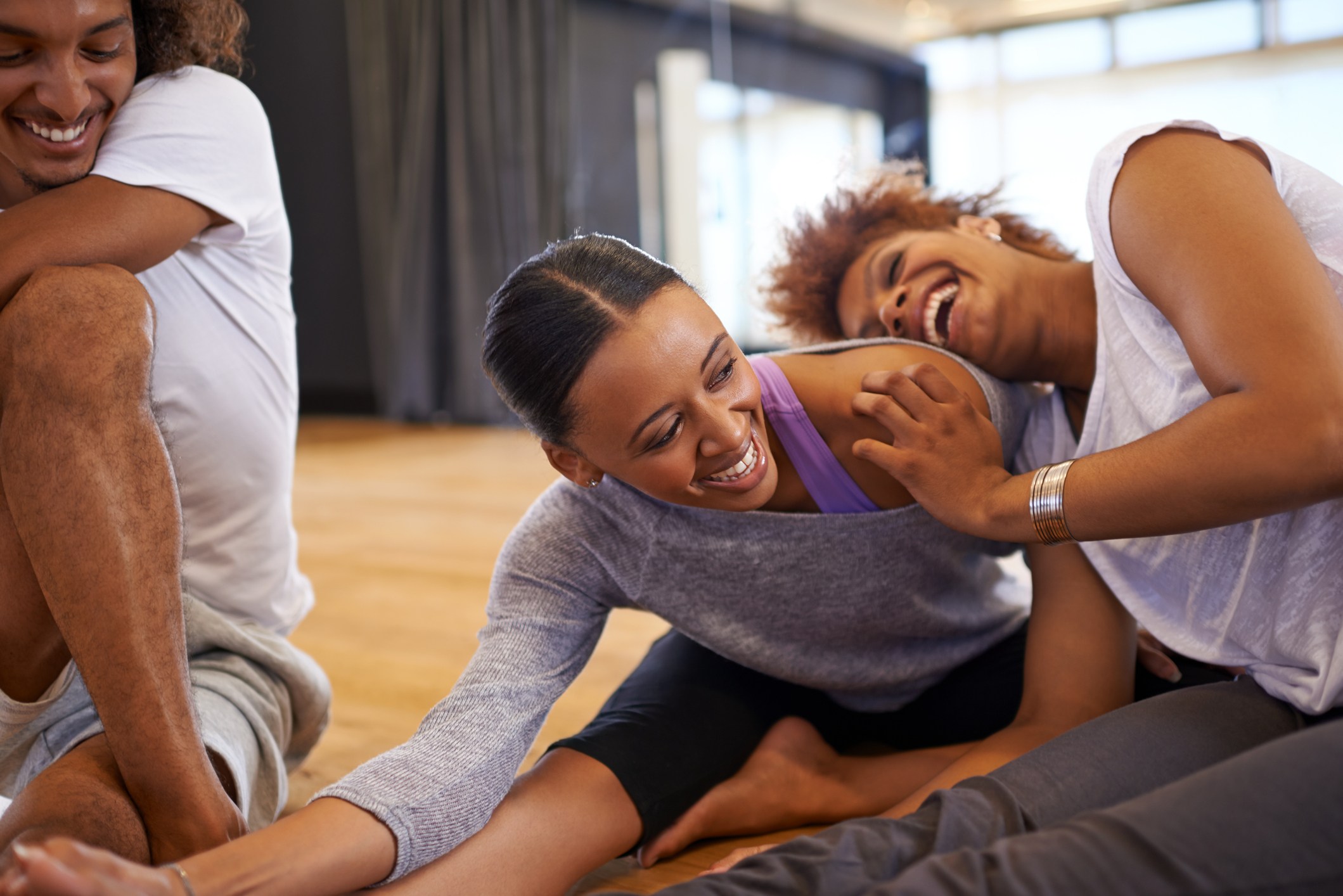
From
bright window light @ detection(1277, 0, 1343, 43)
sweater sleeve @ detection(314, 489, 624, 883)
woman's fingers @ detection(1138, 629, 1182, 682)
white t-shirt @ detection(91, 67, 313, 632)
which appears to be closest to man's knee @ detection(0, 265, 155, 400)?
white t-shirt @ detection(91, 67, 313, 632)

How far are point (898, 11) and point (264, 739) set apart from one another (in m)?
4.77

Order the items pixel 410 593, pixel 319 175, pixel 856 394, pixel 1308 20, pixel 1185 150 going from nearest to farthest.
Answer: pixel 1185 150 → pixel 856 394 → pixel 410 593 → pixel 1308 20 → pixel 319 175

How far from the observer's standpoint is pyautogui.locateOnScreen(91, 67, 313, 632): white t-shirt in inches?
52.0

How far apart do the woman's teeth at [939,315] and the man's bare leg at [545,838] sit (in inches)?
24.7

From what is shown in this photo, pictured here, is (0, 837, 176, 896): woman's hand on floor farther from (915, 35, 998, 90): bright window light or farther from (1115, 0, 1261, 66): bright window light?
(915, 35, 998, 90): bright window light

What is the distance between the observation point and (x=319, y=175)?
19.9ft

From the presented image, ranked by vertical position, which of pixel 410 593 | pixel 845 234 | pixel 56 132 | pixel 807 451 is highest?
pixel 56 132

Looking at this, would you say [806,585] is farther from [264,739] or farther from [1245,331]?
[264,739]

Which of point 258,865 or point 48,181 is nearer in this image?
point 258,865

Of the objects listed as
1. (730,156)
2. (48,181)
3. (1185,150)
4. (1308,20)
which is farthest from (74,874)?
(730,156)

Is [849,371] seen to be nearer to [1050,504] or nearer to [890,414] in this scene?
[890,414]

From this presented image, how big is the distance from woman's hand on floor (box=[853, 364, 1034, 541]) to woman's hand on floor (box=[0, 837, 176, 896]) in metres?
0.75

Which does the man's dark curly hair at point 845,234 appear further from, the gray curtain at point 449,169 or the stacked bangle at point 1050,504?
the gray curtain at point 449,169

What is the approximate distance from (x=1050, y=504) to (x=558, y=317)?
0.50 m
